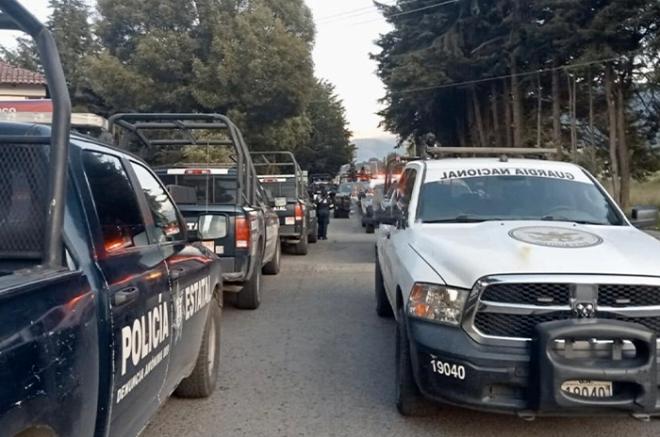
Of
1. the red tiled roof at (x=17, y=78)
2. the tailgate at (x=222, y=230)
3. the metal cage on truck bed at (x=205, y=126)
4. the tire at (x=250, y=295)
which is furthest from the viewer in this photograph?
Answer: the red tiled roof at (x=17, y=78)

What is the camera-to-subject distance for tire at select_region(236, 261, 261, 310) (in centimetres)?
861

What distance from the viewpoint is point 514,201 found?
19.2 ft

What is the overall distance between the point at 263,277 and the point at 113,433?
892 centimetres

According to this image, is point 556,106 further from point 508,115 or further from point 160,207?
point 160,207

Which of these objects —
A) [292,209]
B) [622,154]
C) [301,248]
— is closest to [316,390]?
[292,209]

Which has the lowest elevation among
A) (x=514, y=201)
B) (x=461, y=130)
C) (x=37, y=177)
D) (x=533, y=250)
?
(x=533, y=250)

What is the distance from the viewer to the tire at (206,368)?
5.02 meters

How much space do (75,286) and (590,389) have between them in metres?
2.76

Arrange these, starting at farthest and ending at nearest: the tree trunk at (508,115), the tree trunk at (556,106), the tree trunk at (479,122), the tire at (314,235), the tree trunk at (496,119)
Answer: the tree trunk at (479,122), the tree trunk at (496,119), the tree trunk at (508,115), the tree trunk at (556,106), the tire at (314,235)

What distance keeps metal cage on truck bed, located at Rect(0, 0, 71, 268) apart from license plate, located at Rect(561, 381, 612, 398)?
2.73m

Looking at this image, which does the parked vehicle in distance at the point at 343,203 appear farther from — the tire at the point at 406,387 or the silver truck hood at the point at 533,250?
the tire at the point at 406,387

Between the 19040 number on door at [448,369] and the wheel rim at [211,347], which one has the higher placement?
the 19040 number on door at [448,369]

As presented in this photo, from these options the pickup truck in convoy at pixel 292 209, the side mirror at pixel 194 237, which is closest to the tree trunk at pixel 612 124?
the pickup truck in convoy at pixel 292 209

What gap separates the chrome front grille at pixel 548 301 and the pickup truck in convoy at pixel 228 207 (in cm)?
312
